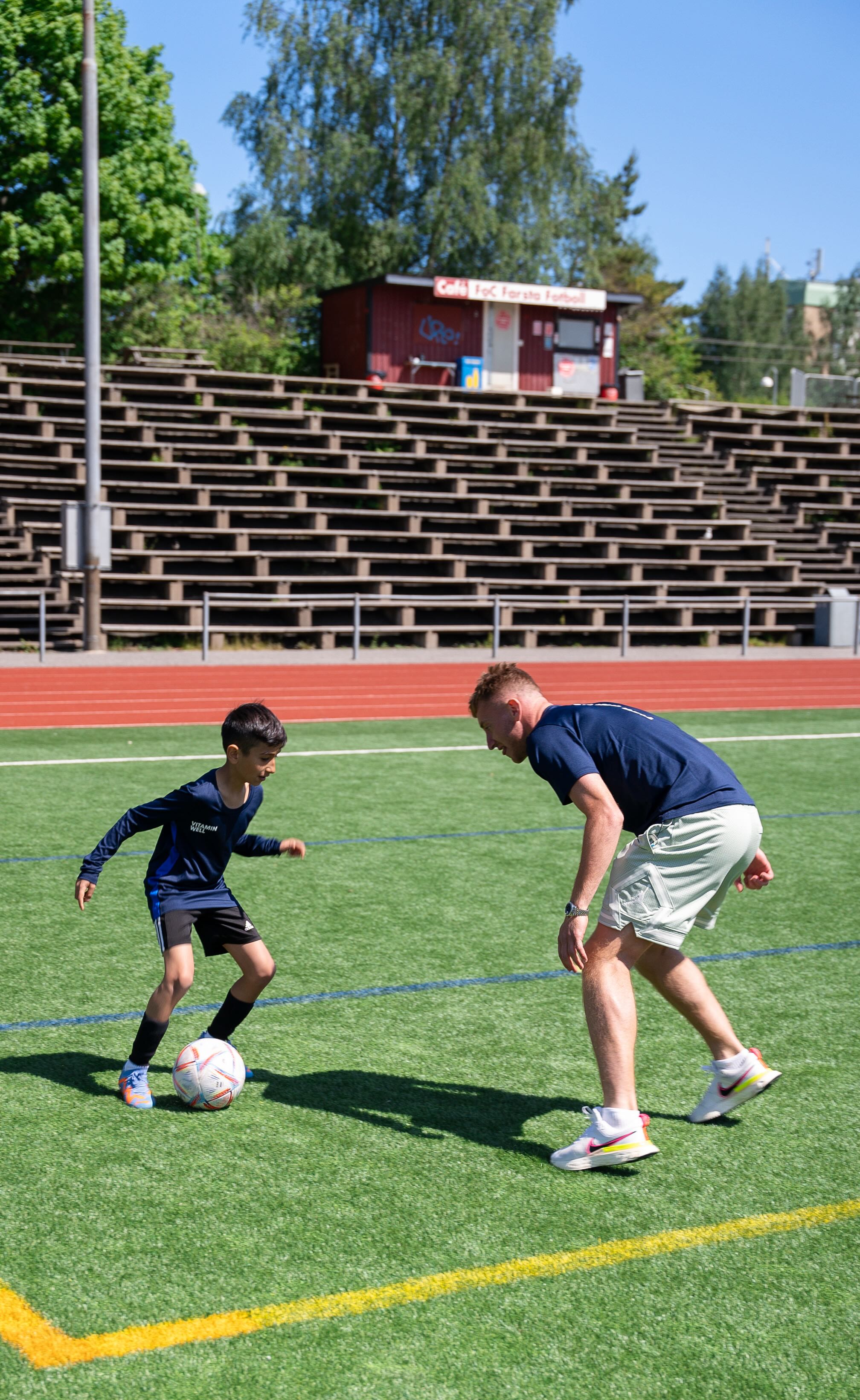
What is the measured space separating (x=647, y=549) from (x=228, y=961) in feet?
69.2

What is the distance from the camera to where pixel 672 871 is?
4332mm

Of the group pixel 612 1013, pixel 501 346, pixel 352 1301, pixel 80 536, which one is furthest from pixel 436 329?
pixel 352 1301

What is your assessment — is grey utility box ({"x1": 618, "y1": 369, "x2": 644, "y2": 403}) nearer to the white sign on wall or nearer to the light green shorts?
the white sign on wall

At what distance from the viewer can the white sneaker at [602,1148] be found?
4.19 meters

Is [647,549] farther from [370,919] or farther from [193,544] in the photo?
[370,919]

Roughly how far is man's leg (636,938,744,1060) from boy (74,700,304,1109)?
4.02ft

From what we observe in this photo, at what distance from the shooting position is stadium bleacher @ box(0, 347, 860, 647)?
22.3 meters

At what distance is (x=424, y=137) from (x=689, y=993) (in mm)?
41749

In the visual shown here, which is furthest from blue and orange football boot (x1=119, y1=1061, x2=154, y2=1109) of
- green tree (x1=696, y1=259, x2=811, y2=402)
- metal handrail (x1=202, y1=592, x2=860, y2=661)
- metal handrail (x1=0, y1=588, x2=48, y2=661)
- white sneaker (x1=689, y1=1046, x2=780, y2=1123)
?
green tree (x1=696, y1=259, x2=811, y2=402)

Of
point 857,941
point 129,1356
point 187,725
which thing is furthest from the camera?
point 187,725

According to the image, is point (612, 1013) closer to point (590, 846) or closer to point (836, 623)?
point (590, 846)

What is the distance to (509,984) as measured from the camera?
623 cm

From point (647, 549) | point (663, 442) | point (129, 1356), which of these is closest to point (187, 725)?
point (129, 1356)

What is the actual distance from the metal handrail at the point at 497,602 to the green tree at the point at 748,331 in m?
76.5
